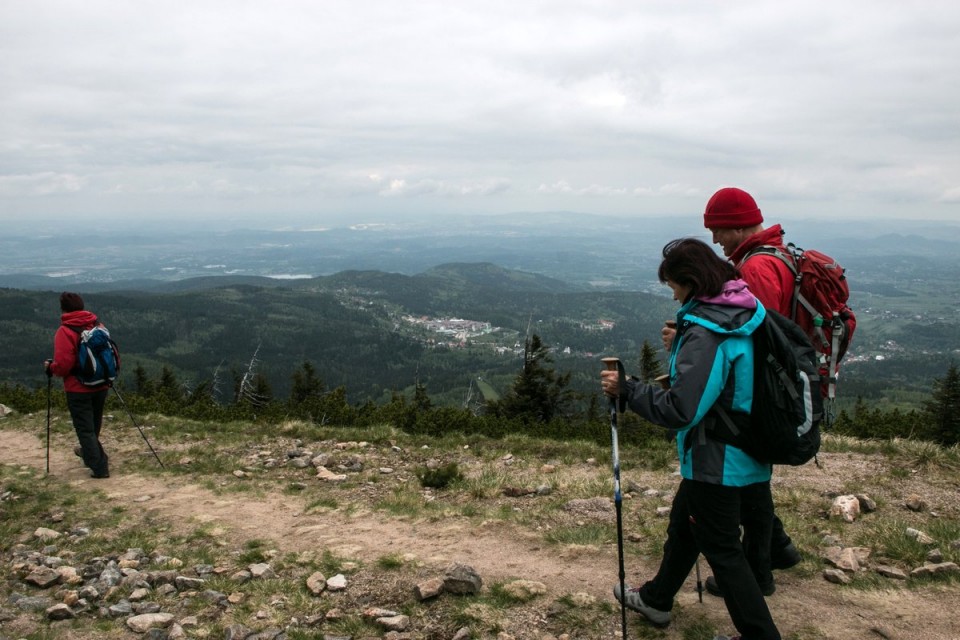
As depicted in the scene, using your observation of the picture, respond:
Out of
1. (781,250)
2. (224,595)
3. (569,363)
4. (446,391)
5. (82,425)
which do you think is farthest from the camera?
(569,363)

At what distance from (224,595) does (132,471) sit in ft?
18.5

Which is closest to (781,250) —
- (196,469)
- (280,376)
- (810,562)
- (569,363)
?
(810,562)

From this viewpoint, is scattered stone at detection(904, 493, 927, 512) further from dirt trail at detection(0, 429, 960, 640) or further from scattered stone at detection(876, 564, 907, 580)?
dirt trail at detection(0, 429, 960, 640)

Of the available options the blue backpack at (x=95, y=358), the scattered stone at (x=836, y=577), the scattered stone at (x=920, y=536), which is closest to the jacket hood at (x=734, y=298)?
the scattered stone at (x=836, y=577)

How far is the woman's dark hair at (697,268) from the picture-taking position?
11.4 feet

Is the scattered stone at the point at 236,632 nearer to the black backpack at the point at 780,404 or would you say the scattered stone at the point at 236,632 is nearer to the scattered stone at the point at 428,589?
the scattered stone at the point at 428,589

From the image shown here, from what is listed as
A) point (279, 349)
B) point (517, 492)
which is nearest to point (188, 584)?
point (517, 492)

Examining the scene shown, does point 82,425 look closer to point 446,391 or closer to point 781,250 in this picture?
point 781,250

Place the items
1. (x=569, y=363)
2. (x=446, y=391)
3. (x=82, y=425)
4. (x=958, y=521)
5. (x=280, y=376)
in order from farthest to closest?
1. (x=569, y=363)
2. (x=280, y=376)
3. (x=446, y=391)
4. (x=82, y=425)
5. (x=958, y=521)

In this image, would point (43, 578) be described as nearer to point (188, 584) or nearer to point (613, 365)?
point (188, 584)

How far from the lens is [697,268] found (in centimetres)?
352

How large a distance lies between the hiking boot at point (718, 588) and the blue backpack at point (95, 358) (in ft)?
27.9

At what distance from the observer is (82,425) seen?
356 inches

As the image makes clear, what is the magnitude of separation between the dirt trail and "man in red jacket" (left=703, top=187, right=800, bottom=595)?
44 centimetres
